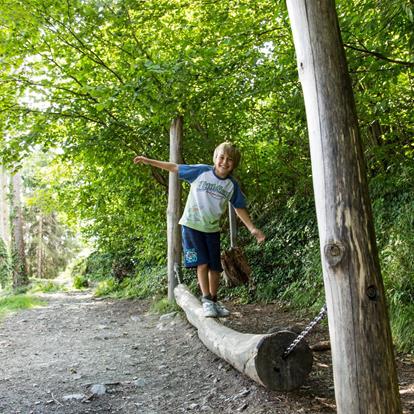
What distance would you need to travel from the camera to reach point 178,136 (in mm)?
7867

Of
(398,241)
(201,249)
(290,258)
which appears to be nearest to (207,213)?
(201,249)

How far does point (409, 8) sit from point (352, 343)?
8.82 feet

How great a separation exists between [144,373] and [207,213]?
1906mm

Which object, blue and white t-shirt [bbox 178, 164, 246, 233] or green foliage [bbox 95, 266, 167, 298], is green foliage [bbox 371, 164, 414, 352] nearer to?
blue and white t-shirt [bbox 178, 164, 246, 233]

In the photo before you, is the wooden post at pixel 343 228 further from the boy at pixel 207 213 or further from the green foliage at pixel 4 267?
the green foliage at pixel 4 267

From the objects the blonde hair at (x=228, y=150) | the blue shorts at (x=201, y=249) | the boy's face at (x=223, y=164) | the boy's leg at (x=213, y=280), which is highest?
the blonde hair at (x=228, y=150)

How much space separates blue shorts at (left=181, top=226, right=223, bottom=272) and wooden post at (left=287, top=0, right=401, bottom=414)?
293 centimetres

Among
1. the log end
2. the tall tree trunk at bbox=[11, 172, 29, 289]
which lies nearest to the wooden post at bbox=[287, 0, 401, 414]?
the log end

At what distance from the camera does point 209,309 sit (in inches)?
199

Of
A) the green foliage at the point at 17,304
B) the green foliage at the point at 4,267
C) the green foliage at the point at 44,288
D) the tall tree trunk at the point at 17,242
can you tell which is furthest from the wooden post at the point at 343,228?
the green foliage at the point at 4,267

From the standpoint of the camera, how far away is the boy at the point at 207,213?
17.0 feet

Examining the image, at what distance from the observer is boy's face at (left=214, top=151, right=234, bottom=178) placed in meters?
5.05

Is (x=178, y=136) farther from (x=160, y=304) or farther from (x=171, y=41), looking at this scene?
(x=160, y=304)

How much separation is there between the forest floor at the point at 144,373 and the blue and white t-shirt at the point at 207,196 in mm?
1369
